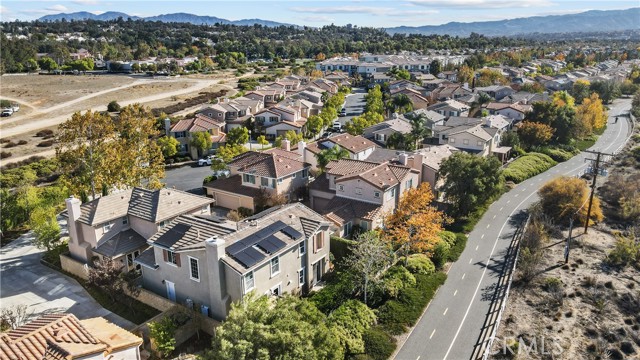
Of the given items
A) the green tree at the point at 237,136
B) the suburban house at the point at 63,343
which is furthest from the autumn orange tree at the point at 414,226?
the green tree at the point at 237,136

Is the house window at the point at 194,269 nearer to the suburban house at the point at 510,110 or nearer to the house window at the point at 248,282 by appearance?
the house window at the point at 248,282

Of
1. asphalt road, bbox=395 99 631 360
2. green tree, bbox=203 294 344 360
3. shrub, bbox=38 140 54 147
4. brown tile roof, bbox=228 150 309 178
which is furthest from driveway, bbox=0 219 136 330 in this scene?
shrub, bbox=38 140 54 147

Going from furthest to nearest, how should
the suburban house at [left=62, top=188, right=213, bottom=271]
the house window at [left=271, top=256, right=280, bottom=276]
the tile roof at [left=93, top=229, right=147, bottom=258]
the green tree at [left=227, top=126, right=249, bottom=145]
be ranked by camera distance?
the green tree at [left=227, top=126, right=249, bottom=145], the suburban house at [left=62, top=188, right=213, bottom=271], the tile roof at [left=93, top=229, right=147, bottom=258], the house window at [left=271, top=256, right=280, bottom=276]

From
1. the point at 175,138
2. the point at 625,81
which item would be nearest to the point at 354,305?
the point at 175,138

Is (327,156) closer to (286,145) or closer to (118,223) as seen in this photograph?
(286,145)

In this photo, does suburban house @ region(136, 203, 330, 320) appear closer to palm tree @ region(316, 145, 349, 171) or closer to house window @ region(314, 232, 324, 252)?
house window @ region(314, 232, 324, 252)

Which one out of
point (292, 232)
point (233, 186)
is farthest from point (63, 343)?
point (233, 186)
